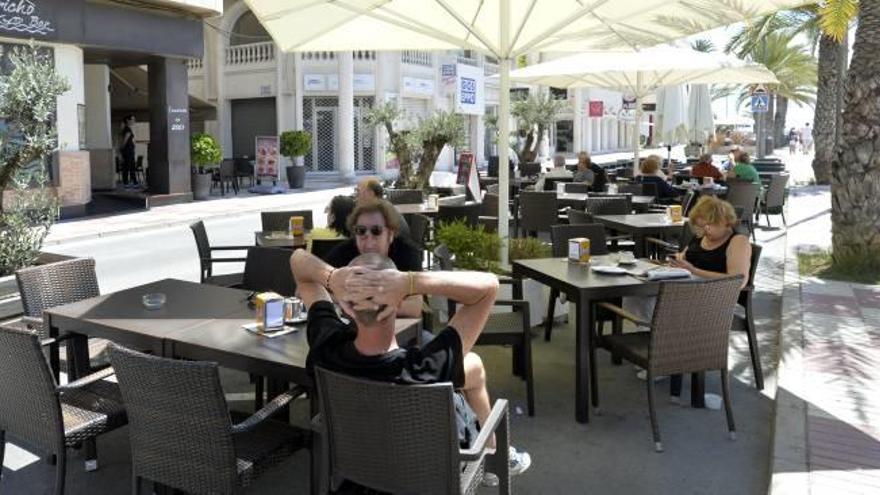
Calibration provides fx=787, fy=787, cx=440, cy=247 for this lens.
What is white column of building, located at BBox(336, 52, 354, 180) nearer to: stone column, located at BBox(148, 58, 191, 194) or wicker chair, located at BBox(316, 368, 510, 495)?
stone column, located at BBox(148, 58, 191, 194)

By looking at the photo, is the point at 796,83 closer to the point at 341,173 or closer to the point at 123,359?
the point at 341,173

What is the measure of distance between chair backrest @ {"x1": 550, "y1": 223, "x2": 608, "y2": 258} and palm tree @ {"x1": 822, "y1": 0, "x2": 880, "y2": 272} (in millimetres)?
4163

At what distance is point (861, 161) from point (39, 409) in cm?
882

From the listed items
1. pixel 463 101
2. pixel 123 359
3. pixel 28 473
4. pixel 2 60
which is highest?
pixel 2 60

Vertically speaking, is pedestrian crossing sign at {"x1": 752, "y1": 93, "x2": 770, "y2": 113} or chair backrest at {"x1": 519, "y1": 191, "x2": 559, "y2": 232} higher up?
pedestrian crossing sign at {"x1": 752, "y1": 93, "x2": 770, "y2": 113}

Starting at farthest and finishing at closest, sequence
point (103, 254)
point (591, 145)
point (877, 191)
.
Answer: point (591, 145), point (103, 254), point (877, 191)

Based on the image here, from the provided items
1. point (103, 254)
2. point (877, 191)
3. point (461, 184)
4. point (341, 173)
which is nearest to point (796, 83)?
point (341, 173)

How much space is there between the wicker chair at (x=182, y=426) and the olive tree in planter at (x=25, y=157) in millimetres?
4137

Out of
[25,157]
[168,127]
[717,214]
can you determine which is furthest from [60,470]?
[168,127]

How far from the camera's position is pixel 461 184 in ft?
47.3

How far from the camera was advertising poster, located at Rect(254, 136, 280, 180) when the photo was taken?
24844 millimetres

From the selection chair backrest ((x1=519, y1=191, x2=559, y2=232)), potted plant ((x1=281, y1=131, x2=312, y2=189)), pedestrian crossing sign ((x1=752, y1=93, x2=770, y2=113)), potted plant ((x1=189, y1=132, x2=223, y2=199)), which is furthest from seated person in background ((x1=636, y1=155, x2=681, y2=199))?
potted plant ((x1=281, y1=131, x2=312, y2=189))

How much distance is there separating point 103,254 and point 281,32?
5947 millimetres

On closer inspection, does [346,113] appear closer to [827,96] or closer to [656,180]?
[827,96]
